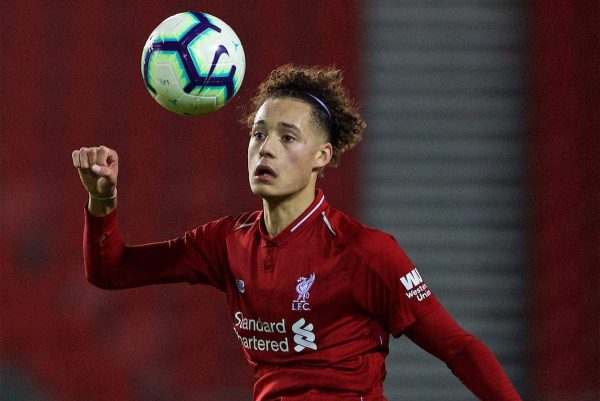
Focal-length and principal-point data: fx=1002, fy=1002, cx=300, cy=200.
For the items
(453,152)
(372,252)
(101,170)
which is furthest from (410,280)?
(453,152)

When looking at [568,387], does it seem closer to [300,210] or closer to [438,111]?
[438,111]

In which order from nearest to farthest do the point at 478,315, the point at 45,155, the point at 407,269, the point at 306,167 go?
1. the point at 407,269
2. the point at 306,167
3. the point at 45,155
4. the point at 478,315

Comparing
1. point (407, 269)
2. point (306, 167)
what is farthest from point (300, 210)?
point (407, 269)

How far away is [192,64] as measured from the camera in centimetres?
292

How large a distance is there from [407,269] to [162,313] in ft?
8.84

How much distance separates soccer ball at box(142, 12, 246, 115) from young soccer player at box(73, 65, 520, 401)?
0.15 meters

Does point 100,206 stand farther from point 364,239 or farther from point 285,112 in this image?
point 364,239

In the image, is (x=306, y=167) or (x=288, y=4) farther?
(x=288, y=4)

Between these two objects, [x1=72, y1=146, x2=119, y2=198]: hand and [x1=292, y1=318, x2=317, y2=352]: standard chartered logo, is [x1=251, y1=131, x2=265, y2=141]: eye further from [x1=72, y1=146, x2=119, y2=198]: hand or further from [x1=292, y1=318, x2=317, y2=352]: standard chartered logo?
[x1=292, y1=318, x2=317, y2=352]: standard chartered logo

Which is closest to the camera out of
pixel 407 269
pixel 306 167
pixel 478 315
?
pixel 407 269

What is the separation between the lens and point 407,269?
2787mm

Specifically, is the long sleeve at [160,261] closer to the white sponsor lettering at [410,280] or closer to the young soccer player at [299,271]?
the young soccer player at [299,271]

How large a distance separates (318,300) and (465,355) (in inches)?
17.0

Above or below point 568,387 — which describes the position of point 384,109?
above
